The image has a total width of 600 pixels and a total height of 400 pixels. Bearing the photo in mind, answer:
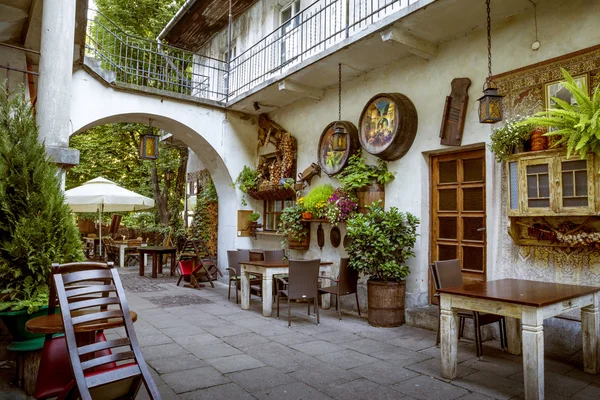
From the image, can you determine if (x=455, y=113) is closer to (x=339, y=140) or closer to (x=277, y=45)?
(x=339, y=140)

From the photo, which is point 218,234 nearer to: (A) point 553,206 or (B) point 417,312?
(B) point 417,312

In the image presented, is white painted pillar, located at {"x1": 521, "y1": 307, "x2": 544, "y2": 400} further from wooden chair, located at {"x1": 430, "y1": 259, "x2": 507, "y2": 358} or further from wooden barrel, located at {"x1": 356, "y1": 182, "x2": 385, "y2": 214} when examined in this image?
wooden barrel, located at {"x1": 356, "y1": 182, "x2": 385, "y2": 214}

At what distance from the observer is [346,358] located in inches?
169

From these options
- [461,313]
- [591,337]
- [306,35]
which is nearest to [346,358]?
[461,313]

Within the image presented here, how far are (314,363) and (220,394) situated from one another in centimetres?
111

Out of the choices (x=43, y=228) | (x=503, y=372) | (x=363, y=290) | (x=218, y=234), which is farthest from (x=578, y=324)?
(x=218, y=234)

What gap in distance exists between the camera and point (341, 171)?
7086 millimetres

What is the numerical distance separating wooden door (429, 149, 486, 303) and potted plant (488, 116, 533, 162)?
0.71 m

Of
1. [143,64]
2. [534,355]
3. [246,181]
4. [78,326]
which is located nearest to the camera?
[78,326]

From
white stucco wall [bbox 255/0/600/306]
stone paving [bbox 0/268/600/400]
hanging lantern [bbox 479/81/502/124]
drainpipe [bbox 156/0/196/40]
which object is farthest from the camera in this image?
drainpipe [bbox 156/0/196/40]

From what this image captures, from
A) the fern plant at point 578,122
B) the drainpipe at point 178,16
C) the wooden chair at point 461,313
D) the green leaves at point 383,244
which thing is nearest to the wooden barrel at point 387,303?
the green leaves at point 383,244

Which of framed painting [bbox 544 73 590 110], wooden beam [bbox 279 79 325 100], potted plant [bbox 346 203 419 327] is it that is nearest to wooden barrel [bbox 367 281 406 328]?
potted plant [bbox 346 203 419 327]

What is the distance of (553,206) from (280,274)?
3.77 meters

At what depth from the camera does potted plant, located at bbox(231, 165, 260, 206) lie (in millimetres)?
9227
